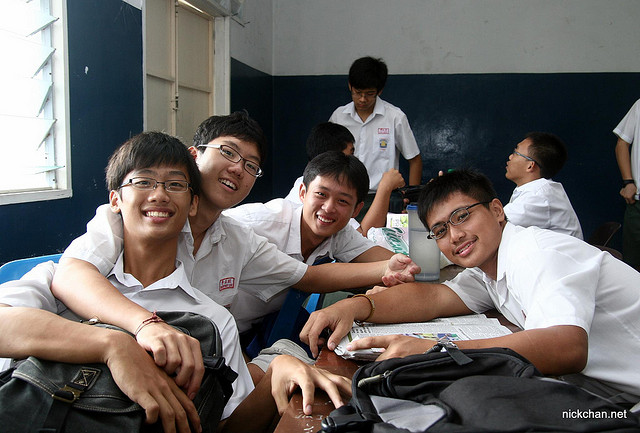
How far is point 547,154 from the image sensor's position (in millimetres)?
3066

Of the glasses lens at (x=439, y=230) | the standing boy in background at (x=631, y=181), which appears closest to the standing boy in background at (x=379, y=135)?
the standing boy in background at (x=631, y=181)

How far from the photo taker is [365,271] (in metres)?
→ 1.69

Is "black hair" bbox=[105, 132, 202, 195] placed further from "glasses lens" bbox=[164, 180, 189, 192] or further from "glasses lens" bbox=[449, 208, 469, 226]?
"glasses lens" bbox=[449, 208, 469, 226]

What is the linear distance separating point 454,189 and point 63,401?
1.01m

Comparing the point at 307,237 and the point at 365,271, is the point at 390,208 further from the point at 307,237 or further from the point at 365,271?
the point at 365,271

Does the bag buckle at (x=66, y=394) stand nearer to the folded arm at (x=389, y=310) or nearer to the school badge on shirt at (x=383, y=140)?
the folded arm at (x=389, y=310)

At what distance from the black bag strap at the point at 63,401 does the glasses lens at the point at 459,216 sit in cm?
90

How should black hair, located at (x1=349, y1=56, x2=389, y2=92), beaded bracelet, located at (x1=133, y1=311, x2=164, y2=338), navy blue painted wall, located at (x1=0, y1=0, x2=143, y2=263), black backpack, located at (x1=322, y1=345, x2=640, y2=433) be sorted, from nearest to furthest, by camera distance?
black backpack, located at (x1=322, y1=345, x2=640, y2=433)
beaded bracelet, located at (x1=133, y1=311, x2=164, y2=338)
navy blue painted wall, located at (x1=0, y1=0, x2=143, y2=263)
black hair, located at (x1=349, y1=56, x2=389, y2=92)

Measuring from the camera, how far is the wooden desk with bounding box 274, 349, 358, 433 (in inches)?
28.7

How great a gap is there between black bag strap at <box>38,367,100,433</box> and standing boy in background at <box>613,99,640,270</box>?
4095mm

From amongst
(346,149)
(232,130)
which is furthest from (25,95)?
(346,149)

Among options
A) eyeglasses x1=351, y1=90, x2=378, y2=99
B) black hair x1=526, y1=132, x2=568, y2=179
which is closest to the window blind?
eyeglasses x1=351, y1=90, x2=378, y2=99

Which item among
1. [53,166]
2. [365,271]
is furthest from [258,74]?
[365,271]

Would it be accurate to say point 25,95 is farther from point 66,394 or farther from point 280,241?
point 66,394
